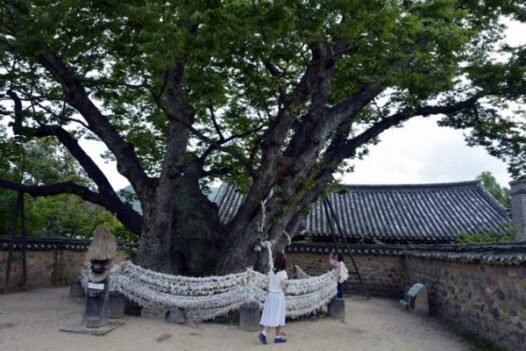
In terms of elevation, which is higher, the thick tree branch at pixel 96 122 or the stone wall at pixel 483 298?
the thick tree branch at pixel 96 122

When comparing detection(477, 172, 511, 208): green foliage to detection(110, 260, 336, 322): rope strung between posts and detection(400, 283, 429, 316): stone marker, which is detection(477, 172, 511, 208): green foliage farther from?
detection(110, 260, 336, 322): rope strung between posts

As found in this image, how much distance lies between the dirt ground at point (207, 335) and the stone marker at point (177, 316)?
0.58 ft

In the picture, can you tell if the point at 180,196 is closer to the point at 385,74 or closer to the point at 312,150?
the point at 312,150

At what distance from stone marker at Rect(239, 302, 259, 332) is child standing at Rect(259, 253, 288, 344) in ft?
2.70

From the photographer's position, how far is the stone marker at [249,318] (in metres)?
8.13

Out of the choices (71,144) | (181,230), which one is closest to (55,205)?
(71,144)

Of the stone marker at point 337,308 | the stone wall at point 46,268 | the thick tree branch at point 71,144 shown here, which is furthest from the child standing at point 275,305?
the stone wall at point 46,268

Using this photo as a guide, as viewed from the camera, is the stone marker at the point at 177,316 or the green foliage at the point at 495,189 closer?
the stone marker at the point at 177,316

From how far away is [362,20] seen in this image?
7199 mm

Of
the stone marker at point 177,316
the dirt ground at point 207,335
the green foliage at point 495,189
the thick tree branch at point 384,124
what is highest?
the green foliage at point 495,189

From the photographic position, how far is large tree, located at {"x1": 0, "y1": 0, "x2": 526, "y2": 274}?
7.36 m

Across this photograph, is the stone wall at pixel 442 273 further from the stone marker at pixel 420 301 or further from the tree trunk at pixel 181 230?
the tree trunk at pixel 181 230

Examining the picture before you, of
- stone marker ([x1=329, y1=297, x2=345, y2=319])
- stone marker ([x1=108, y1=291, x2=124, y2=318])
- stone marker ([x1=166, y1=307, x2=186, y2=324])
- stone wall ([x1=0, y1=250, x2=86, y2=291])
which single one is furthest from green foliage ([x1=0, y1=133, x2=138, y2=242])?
stone marker ([x1=329, y1=297, x2=345, y2=319])

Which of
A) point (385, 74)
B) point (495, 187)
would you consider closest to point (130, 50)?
point (385, 74)
